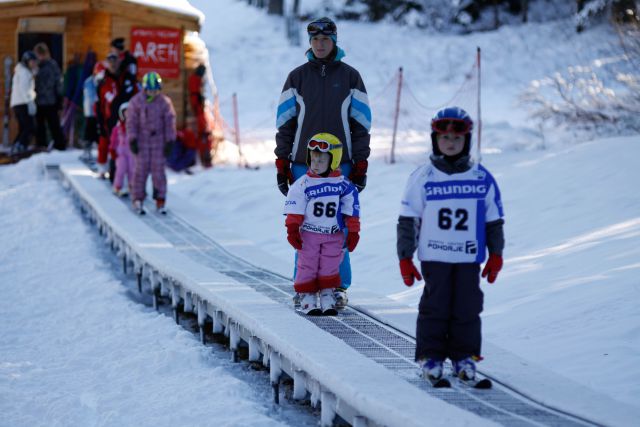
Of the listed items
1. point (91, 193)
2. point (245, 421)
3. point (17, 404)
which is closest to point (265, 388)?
point (245, 421)

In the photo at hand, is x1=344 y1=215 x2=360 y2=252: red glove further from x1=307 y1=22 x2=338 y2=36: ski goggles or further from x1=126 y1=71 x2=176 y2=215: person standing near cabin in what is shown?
x1=126 y1=71 x2=176 y2=215: person standing near cabin

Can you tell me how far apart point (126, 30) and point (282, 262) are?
11150mm

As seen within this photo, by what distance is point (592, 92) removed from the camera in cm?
1587

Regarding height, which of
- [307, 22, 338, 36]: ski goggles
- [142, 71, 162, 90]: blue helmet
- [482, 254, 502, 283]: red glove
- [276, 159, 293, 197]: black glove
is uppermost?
[307, 22, 338, 36]: ski goggles

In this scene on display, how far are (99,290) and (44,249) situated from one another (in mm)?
2336

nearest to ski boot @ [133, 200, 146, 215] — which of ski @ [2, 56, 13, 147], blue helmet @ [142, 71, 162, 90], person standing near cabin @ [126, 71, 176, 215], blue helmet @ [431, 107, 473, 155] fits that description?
person standing near cabin @ [126, 71, 176, 215]

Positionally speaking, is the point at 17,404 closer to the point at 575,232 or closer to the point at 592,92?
the point at 575,232

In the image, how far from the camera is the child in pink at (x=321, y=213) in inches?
278

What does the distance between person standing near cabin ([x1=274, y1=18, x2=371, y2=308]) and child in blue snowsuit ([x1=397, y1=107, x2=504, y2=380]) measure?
1.87 meters

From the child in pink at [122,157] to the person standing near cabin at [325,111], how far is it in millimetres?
6392

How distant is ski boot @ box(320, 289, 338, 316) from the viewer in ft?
24.2

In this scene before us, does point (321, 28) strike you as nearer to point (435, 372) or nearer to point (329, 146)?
point (329, 146)

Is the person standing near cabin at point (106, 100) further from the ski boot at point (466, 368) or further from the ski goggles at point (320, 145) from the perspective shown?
the ski boot at point (466, 368)

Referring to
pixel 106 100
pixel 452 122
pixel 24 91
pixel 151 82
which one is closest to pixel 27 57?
pixel 24 91
